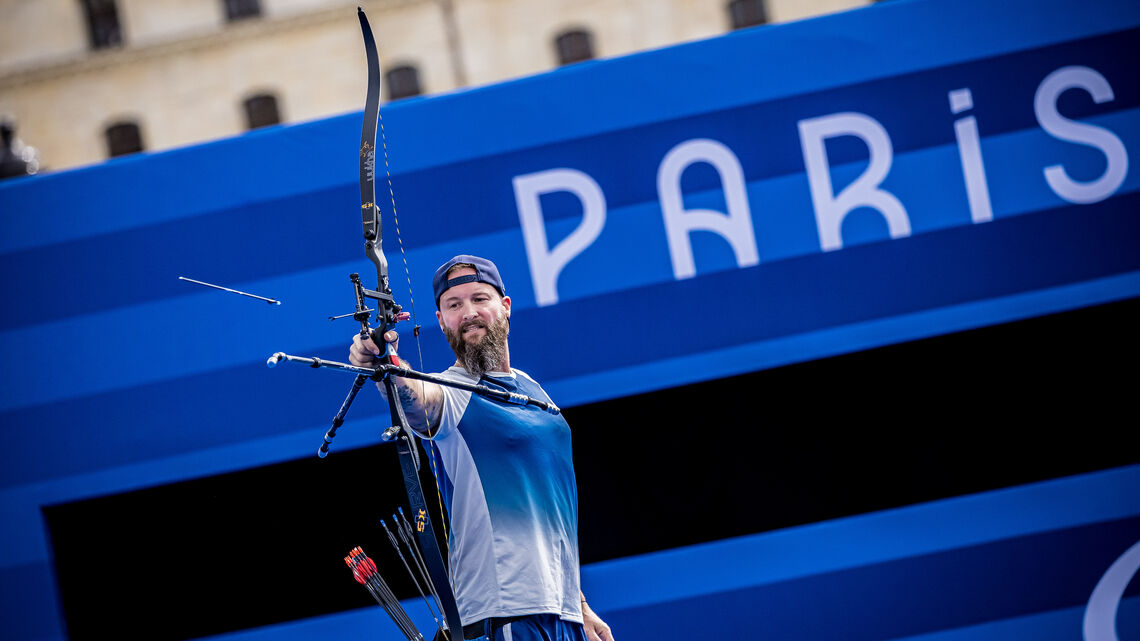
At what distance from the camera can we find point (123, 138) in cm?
1539

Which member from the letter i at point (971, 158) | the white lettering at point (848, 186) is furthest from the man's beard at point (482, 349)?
the letter i at point (971, 158)

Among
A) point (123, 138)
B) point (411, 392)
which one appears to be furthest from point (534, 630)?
point (123, 138)

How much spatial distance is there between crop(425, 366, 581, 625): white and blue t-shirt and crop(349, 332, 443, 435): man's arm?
0.03 metres

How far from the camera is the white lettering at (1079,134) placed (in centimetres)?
327

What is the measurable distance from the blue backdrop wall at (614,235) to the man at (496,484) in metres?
0.67

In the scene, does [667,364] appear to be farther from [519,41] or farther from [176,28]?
[176,28]

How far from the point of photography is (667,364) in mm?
3230

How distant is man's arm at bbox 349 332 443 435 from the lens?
7.03ft

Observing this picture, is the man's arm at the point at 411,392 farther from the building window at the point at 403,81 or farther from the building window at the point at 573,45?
the building window at the point at 403,81

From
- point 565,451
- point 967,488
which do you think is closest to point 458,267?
point 565,451

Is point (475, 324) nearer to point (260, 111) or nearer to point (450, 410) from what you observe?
point (450, 410)

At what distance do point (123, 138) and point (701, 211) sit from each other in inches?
571

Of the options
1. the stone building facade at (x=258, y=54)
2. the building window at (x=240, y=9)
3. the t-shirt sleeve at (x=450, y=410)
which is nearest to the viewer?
the t-shirt sleeve at (x=450, y=410)

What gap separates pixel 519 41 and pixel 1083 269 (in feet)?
41.0
